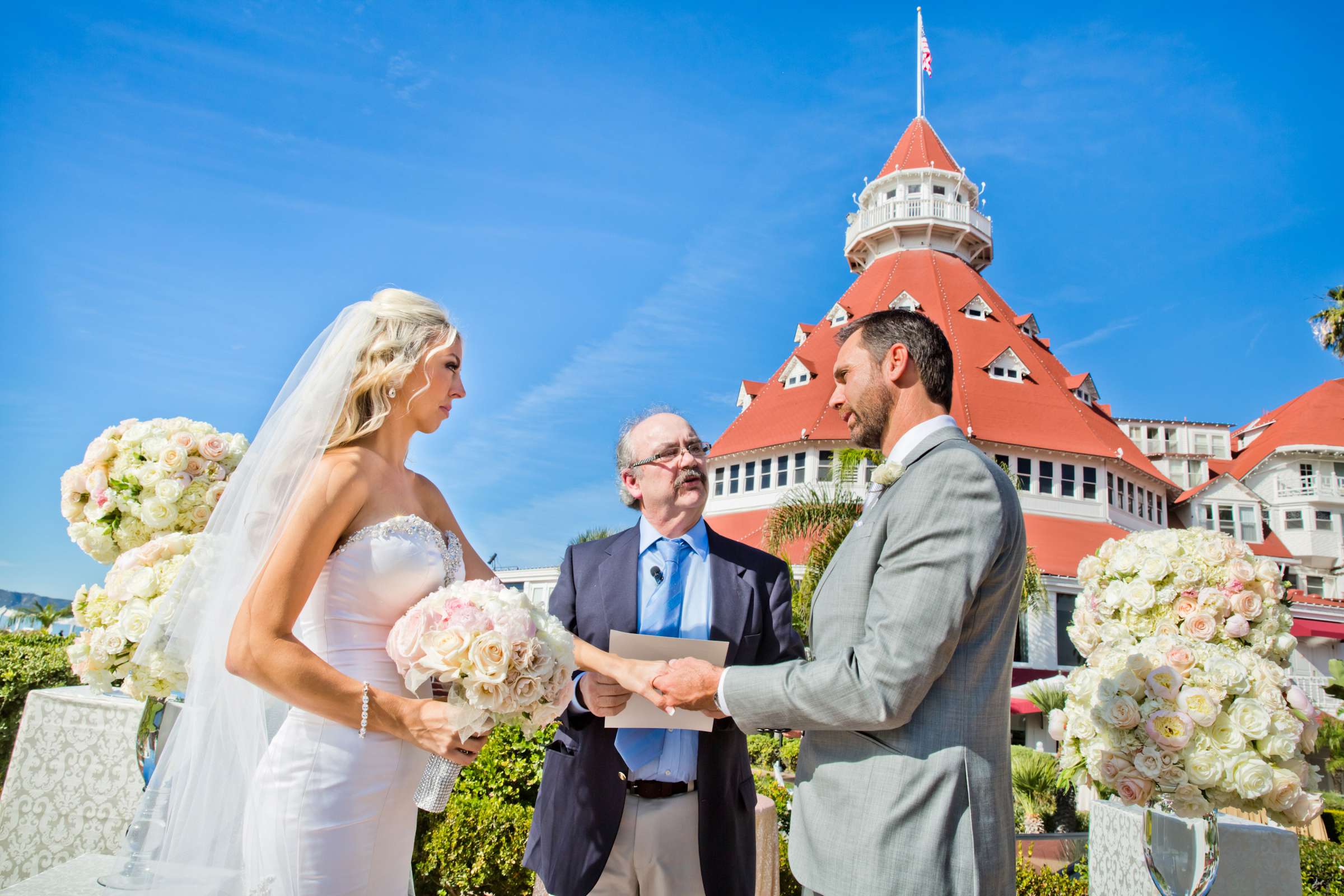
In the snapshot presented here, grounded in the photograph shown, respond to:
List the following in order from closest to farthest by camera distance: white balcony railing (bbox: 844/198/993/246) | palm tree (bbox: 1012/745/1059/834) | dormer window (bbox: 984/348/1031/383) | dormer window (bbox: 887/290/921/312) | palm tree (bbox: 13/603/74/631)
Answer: palm tree (bbox: 1012/745/1059/834) → dormer window (bbox: 984/348/1031/383) → dormer window (bbox: 887/290/921/312) → palm tree (bbox: 13/603/74/631) → white balcony railing (bbox: 844/198/993/246)

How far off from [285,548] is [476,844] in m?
4.27

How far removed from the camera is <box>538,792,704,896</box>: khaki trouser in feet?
11.2

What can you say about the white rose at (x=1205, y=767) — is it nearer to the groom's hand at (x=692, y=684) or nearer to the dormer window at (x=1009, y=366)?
the groom's hand at (x=692, y=684)

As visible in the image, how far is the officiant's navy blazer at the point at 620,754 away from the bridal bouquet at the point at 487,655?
2.94 ft

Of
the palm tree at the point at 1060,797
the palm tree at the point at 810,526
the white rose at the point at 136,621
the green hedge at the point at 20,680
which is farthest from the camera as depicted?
the palm tree at the point at 810,526

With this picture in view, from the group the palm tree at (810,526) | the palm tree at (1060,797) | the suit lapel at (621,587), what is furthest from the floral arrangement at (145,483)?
the palm tree at (810,526)

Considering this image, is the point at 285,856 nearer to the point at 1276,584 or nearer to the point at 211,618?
the point at 211,618

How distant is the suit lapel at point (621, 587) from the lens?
149 inches

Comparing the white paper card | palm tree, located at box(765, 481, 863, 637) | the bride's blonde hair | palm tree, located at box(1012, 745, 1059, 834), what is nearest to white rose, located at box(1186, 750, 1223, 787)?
the white paper card

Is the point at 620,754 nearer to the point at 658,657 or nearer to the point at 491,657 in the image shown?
the point at 658,657

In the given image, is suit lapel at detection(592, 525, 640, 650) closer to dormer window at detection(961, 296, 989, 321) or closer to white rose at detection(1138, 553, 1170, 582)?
white rose at detection(1138, 553, 1170, 582)

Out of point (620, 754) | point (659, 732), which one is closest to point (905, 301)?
point (659, 732)

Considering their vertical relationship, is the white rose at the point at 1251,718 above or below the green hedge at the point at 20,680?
above

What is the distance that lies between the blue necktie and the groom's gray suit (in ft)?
3.20
